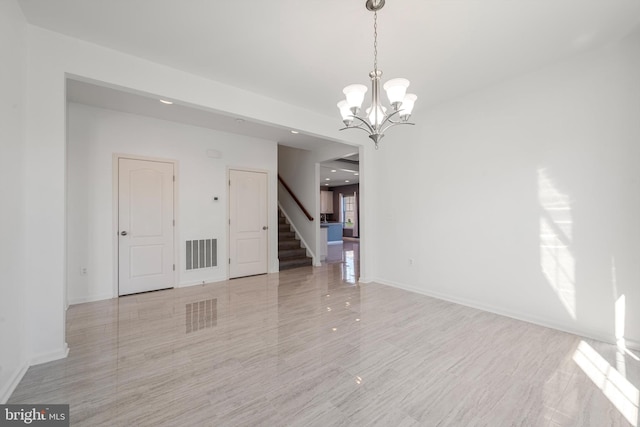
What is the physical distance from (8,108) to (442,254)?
4751 millimetres

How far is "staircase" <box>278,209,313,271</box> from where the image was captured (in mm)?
6215

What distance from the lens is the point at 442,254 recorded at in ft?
12.9

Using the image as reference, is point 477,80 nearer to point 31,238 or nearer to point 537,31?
point 537,31

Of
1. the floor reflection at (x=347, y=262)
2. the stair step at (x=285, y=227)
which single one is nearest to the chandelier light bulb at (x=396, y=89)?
the floor reflection at (x=347, y=262)

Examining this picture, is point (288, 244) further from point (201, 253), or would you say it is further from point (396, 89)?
point (396, 89)

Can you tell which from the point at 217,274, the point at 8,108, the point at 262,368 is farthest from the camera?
the point at 217,274

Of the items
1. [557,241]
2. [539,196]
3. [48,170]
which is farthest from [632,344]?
[48,170]

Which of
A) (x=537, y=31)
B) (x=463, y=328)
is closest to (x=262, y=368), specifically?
(x=463, y=328)

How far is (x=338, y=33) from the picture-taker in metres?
2.35

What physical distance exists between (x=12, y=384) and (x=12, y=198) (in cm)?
135

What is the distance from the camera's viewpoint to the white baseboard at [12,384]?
1.77 m

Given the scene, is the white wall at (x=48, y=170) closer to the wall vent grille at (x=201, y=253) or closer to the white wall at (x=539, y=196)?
the wall vent grille at (x=201, y=253)

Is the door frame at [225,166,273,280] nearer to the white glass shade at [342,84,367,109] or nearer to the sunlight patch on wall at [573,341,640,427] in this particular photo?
the white glass shade at [342,84,367,109]

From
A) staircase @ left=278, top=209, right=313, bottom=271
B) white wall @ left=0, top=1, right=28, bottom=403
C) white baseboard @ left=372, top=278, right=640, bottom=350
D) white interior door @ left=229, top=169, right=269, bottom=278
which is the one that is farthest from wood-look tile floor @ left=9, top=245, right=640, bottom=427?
staircase @ left=278, top=209, right=313, bottom=271
